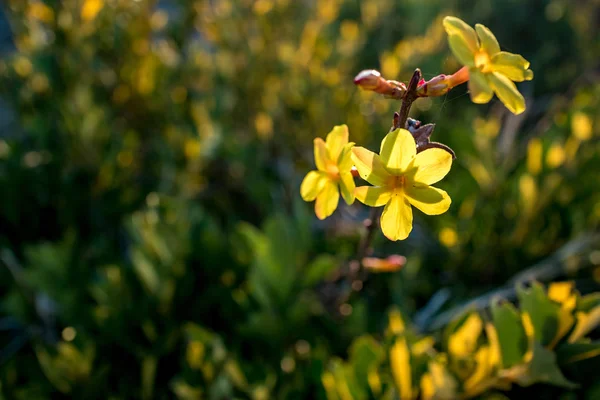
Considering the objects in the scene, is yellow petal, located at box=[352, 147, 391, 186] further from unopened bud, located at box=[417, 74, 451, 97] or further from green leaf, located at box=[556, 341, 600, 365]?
green leaf, located at box=[556, 341, 600, 365]

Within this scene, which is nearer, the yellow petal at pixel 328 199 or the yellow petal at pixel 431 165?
the yellow petal at pixel 431 165

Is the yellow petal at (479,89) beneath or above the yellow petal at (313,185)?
above

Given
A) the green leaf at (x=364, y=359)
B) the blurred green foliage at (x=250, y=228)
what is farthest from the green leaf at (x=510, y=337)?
the green leaf at (x=364, y=359)

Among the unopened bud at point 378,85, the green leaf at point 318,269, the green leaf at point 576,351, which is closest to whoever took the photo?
the unopened bud at point 378,85

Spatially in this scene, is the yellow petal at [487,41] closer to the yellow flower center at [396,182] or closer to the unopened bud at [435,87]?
the unopened bud at [435,87]

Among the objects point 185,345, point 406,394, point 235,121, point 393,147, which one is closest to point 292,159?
point 235,121

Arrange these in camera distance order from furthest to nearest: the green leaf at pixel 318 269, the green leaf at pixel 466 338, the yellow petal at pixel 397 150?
the green leaf at pixel 318 269 < the green leaf at pixel 466 338 < the yellow petal at pixel 397 150

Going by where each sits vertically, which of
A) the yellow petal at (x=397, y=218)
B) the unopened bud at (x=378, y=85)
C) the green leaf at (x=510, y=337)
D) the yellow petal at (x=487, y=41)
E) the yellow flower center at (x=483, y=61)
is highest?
the yellow petal at (x=487, y=41)

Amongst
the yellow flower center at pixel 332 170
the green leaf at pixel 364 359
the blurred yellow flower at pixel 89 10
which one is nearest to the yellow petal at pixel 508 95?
the yellow flower center at pixel 332 170

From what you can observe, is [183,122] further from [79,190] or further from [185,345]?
[185,345]
